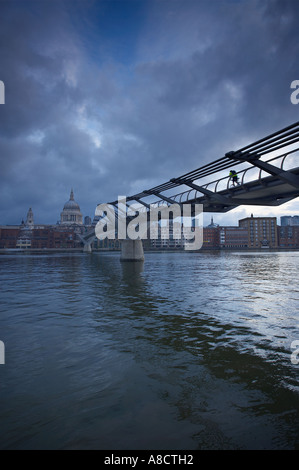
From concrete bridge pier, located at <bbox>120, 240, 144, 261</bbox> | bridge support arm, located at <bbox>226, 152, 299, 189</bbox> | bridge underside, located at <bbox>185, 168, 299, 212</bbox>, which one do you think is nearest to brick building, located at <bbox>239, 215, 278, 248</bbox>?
concrete bridge pier, located at <bbox>120, 240, 144, 261</bbox>

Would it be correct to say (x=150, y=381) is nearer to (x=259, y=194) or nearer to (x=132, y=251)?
(x=259, y=194)

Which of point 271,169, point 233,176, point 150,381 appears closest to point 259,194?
point 233,176

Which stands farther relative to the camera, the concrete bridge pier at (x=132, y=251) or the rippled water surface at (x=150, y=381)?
the concrete bridge pier at (x=132, y=251)

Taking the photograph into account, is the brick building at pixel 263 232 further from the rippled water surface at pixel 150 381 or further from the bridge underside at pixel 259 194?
the rippled water surface at pixel 150 381

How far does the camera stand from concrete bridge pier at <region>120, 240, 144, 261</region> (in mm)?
57438

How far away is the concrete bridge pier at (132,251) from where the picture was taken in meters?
57.4

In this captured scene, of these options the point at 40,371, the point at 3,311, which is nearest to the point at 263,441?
the point at 40,371

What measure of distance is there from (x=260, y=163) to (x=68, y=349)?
1622cm

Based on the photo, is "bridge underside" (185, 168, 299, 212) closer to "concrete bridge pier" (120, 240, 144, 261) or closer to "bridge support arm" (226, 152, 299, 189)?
"bridge support arm" (226, 152, 299, 189)

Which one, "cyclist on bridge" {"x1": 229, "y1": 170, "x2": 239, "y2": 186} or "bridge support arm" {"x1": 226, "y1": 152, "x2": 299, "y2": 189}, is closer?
"bridge support arm" {"x1": 226, "y1": 152, "x2": 299, "y2": 189}

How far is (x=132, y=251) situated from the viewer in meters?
57.8

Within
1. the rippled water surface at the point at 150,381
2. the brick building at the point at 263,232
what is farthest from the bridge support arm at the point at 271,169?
Result: the brick building at the point at 263,232

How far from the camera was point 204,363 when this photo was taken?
6449 mm
